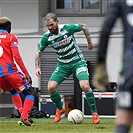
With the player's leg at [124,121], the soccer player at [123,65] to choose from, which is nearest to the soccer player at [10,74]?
the soccer player at [123,65]

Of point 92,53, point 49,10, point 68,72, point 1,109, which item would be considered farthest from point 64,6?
point 68,72

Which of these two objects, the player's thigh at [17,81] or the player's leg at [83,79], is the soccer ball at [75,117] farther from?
the player's thigh at [17,81]

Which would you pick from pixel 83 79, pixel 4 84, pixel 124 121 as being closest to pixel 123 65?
pixel 124 121

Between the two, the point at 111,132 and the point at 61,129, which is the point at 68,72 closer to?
the point at 61,129

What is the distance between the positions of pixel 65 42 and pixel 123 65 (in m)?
6.46

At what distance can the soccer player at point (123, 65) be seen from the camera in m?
5.43

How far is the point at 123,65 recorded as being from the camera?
5516 mm

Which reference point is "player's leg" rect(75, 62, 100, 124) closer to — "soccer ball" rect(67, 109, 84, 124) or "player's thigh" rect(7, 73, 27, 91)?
"soccer ball" rect(67, 109, 84, 124)

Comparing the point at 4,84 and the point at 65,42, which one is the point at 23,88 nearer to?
the point at 4,84

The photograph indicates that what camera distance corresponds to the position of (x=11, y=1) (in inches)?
749

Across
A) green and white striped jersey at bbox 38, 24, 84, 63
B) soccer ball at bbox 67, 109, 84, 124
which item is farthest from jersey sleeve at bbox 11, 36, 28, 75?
soccer ball at bbox 67, 109, 84, 124

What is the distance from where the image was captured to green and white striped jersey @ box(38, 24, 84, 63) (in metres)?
11.9

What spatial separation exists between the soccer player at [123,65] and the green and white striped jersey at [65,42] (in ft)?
20.6

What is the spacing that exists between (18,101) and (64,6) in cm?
853
